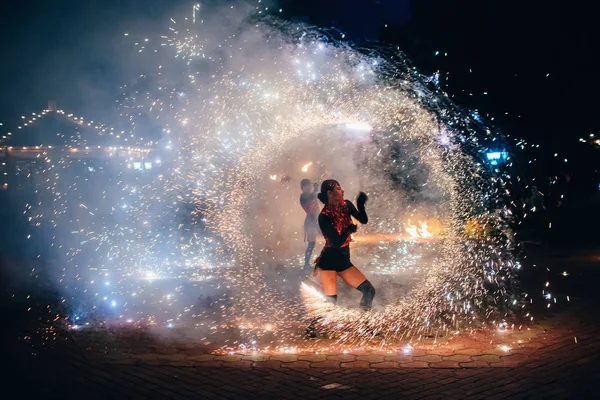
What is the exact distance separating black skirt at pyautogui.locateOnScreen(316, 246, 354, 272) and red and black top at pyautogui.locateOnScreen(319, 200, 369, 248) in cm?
6

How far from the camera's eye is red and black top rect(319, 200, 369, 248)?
620cm

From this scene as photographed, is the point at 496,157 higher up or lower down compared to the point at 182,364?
higher up

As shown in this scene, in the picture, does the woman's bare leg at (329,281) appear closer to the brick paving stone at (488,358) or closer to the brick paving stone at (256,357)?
the brick paving stone at (256,357)

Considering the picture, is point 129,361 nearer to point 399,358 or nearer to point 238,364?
point 238,364

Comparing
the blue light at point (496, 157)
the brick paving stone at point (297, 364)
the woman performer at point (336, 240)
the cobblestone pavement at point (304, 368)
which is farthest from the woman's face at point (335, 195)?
the blue light at point (496, 157)

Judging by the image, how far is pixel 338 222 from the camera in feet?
20.5

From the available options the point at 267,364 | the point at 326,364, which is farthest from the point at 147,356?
the point at 326,364

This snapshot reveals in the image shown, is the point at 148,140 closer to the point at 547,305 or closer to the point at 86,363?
the point at 86,363

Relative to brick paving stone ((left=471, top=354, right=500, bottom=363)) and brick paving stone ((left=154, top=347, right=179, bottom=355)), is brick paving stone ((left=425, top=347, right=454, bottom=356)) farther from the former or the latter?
brick paving stone ((left=154, top=347, right=179, bottom=355))

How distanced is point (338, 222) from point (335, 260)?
44 centimetres

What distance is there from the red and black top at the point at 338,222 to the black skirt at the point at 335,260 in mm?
58

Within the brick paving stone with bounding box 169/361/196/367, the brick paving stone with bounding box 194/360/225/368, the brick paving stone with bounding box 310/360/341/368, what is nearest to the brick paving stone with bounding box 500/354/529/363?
the brick paving stone with bounding box 310/360/341/368

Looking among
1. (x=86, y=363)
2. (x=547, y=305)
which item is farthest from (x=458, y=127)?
(x=86, y=363)

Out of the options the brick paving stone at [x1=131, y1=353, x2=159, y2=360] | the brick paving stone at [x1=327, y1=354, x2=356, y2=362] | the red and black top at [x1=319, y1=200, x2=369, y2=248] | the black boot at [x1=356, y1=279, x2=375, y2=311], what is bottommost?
the brick paving stone at [x1=327, y1=354, x2=356, y2=362]
